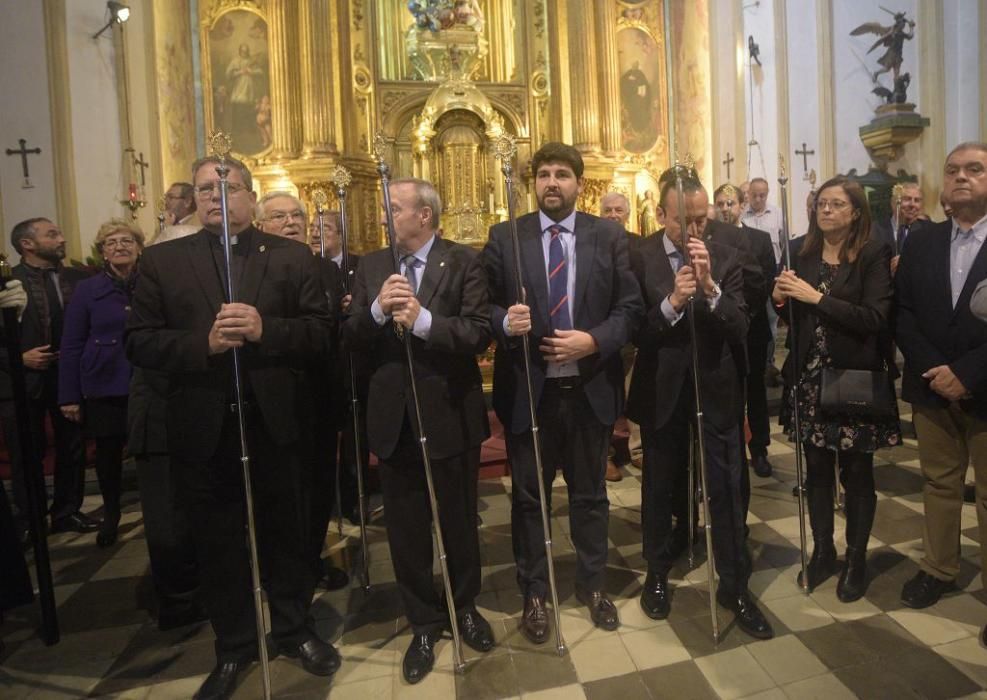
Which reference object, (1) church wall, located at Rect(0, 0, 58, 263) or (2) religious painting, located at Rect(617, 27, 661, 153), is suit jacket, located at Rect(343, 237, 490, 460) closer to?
(1) church wall, located at Rect(0, 0, 58, 263)

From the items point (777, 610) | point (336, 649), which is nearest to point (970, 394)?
point (777, 610)

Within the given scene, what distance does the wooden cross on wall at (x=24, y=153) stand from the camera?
22.7 feet

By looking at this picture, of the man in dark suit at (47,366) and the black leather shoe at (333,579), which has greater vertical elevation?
the man in dark suit at (47,366)

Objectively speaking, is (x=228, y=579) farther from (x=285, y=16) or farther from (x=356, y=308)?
(x=285, y=16)

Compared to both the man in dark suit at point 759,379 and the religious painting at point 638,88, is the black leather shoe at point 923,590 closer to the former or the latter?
the man in dark suit at point 759,379

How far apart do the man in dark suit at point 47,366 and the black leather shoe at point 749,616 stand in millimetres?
3676

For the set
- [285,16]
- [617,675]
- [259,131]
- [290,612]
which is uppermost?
[285,16]

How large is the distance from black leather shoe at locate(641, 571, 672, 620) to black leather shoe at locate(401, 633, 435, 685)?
0.92 meters

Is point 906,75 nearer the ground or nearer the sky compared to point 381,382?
nearer the sky

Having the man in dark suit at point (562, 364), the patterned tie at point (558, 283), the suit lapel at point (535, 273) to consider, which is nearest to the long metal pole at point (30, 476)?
the man in dark suit at point (562, 364)

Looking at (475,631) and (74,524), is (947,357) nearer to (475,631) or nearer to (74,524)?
(475,631)

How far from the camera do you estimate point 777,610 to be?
281 cm

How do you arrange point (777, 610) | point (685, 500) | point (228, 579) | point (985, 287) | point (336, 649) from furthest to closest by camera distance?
point (685, 500) → point (777, 610) → point (336, 649) → point (228, 579) → point (985, 287)

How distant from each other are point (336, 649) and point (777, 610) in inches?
72.2
